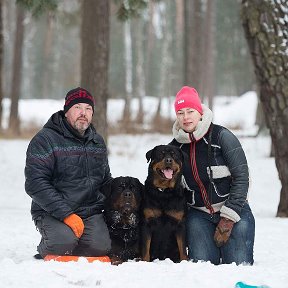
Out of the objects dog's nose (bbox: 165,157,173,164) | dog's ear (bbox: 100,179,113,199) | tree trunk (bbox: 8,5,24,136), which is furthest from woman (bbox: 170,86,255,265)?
tree trunk (bbox: 8,5,24,136)

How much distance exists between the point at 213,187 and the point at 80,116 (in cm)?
123

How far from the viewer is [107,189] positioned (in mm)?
4285

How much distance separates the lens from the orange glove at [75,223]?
396 centimetres

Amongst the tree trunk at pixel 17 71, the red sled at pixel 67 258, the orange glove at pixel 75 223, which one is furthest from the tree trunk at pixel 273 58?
the tree trunk at pixel 17 71

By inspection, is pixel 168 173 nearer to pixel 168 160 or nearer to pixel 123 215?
pixel 168 160

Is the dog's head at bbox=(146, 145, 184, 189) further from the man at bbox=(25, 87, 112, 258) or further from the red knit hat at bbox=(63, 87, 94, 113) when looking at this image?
the red knit hat at bbox=(63, 87, 94, 113)

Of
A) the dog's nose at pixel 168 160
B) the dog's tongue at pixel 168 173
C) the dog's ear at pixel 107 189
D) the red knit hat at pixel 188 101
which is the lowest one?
the dog's ear at pixel 107 189

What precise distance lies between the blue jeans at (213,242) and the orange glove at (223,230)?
0.09 metres

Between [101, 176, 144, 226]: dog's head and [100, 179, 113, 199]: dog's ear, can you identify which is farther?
[100, 179, 113, 199]: dog's ear

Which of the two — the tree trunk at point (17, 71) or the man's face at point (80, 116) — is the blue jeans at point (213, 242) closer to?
the man's face at point (80, 116)

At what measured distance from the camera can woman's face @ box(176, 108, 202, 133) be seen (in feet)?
13.5

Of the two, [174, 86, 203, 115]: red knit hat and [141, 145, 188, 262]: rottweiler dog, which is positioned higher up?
[174, 86, 203, 115]: red knit hat

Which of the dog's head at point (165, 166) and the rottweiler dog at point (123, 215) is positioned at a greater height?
the dog's head at point (165, 166)

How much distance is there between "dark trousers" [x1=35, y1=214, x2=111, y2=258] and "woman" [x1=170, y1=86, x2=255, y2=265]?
728mm
